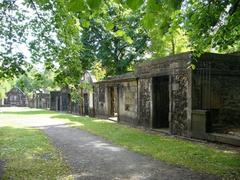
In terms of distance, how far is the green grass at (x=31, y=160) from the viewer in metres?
8.09

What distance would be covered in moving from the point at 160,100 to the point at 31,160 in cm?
966

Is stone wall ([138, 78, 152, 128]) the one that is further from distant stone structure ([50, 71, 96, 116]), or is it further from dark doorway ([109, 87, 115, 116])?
dark doorway ([109, 87, 115, 116])

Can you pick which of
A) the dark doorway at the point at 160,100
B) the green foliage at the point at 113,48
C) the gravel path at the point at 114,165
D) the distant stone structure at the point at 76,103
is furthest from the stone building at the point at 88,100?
the gravel path at the point at 114,165

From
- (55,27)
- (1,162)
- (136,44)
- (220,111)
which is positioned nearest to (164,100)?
(220,111)

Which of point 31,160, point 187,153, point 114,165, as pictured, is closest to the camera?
point 114,165

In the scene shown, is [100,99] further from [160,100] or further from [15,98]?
[15,98]

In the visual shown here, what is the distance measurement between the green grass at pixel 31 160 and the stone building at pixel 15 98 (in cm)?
7466

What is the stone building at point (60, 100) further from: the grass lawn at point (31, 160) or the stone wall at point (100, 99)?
the grass lawn at point (31, 160)

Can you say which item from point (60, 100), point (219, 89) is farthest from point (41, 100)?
point (219, 89)

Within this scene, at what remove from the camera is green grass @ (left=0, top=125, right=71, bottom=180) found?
809 centimetres

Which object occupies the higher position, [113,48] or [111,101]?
[113,48]

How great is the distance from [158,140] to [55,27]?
253 inches

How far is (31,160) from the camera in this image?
990 centimetres

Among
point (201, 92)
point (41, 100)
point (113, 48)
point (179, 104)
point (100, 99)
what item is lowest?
point (179, 104)
